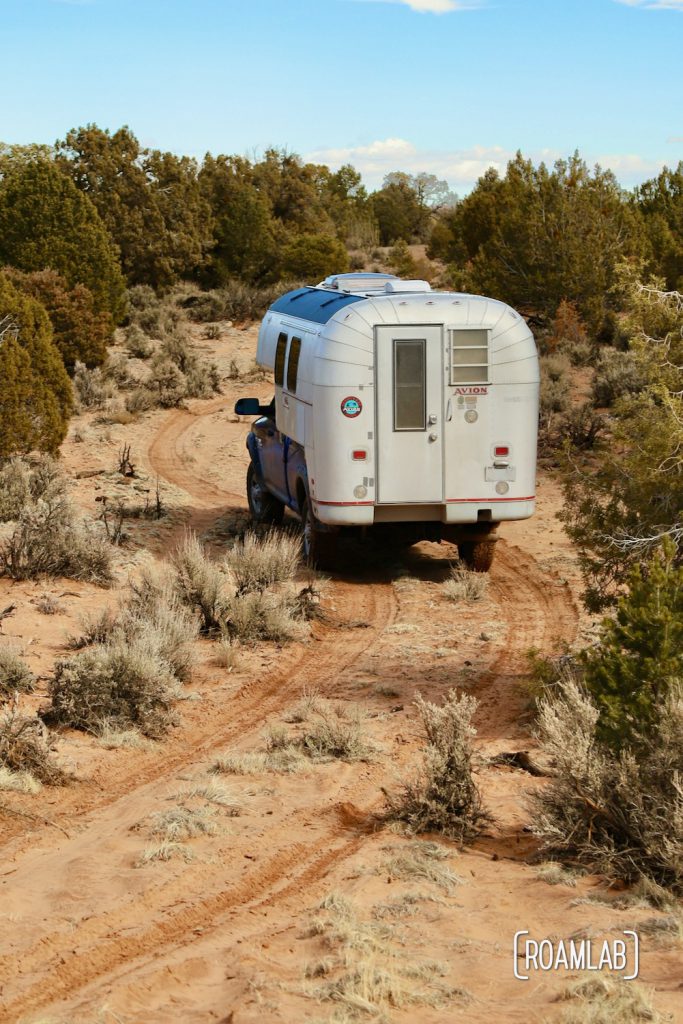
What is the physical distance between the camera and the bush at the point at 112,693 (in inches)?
329

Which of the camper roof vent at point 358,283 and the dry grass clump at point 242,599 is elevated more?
the camper roof vent at point 358,283

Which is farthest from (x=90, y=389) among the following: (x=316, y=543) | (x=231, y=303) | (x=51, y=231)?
(x=316, y=543)

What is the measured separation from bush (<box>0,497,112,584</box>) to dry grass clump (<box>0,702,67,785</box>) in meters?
4.69

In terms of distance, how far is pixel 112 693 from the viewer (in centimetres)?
855

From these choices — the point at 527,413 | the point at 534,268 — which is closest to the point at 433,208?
the point at 534,268

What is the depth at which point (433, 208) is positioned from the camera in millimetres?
68812

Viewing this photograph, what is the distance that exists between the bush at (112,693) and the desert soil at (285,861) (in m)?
0.16

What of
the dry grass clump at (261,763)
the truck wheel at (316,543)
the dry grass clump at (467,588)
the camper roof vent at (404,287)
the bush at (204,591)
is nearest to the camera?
the dry grass clump at (261,763)

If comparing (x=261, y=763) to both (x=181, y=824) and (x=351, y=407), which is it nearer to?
(x=181, y=824)

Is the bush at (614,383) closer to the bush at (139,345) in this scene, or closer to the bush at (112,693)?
the bush at (139,345)

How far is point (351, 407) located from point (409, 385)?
64 cm

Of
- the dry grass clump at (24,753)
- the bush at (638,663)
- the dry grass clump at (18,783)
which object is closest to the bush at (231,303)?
the dry grass clump at (24,753)

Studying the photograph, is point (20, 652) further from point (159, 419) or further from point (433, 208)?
point (433, 208)

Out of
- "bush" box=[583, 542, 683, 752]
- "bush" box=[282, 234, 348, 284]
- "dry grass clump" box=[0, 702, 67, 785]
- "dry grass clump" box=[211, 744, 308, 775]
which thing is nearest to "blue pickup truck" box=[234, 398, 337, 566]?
"dry grass clump" box=[211, 744, 308, 775]
